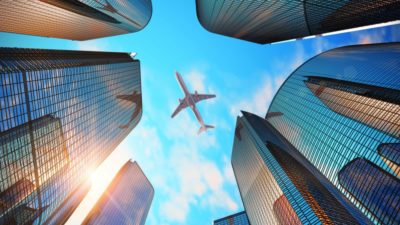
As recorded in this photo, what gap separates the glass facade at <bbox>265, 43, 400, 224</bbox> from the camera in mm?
84125

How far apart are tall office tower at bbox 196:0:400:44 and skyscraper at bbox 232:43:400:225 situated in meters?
32.6

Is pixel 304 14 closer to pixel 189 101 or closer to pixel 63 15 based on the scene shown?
pixel 189 101

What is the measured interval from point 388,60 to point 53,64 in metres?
126

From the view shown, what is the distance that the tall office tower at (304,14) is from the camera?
64938mm

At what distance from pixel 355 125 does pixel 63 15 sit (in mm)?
116270

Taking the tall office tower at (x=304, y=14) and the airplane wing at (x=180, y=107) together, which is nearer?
the tall office tower at (x=304, y=14)

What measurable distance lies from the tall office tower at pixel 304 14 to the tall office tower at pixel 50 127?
56.7 metres

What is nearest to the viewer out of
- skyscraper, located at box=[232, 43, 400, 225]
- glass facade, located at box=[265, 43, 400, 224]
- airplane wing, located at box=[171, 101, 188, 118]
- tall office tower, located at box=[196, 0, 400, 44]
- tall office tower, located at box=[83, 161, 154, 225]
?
tall office tower, located at box=[196, 0, 400, 44]

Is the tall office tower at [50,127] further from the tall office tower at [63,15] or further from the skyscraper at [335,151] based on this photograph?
the skyscraper at [335,151]

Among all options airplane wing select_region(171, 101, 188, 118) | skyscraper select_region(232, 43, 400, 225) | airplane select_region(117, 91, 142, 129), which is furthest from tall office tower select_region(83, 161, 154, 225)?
skyscraper select_region(232, 43, 400, 225)

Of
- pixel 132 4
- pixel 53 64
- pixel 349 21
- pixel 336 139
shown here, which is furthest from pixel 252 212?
pixel 132 4

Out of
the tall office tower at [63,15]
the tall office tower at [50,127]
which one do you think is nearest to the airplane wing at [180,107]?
the tall office tower at [50,127]

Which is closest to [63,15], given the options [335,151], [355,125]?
[355,125]

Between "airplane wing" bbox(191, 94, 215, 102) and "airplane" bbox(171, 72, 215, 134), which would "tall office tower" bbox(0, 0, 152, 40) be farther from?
"airplane wing" bbox(191, 94, 215, 102)
